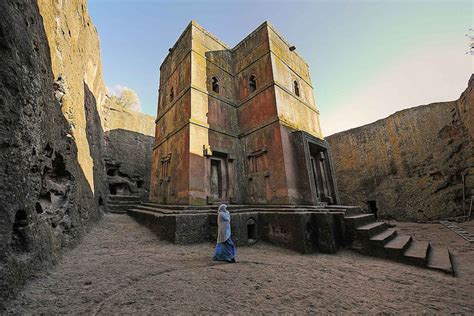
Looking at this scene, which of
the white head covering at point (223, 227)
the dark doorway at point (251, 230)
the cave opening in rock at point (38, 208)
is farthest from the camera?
the dark doorway at point (251, 230)

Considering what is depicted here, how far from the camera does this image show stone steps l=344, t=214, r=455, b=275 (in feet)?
15.3

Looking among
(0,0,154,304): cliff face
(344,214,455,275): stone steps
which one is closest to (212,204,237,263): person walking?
(0,0,154,304): cliff face

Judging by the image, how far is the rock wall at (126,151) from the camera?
1454 cm

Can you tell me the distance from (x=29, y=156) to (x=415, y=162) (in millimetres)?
18551

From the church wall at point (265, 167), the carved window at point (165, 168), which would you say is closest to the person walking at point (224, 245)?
the church wall at point (265, 167)

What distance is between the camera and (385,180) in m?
13.9

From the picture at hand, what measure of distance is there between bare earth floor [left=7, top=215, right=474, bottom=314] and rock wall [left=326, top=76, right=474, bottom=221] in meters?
8.66

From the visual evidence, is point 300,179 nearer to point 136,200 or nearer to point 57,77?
point 57,77

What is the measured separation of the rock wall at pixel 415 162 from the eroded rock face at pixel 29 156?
1758 centimetres

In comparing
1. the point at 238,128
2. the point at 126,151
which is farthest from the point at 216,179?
the point at 126,151

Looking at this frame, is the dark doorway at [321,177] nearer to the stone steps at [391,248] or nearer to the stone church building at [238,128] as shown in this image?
the stone church building at [238,128]

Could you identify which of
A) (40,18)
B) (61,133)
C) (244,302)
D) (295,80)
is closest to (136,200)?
(61,133)

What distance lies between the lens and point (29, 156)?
2988 millimetres

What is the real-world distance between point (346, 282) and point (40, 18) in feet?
27.4
